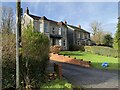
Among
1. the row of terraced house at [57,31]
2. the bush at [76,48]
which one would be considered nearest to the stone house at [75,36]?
the row of terraced house at [57,31]

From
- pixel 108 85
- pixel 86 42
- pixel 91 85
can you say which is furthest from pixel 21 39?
pixel 86 42

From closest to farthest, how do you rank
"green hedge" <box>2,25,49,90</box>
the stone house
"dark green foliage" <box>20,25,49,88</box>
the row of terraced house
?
"green hedge" <box>2,25,49,90</box> → "dark green foliage" <box>20,25,49,88</box> → the row of terraced house → the stone house

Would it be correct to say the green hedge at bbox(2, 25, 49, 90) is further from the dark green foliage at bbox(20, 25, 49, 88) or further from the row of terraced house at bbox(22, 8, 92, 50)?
the row of terraced house at bbox(22, 8, 92, 50)

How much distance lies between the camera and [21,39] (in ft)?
29.1

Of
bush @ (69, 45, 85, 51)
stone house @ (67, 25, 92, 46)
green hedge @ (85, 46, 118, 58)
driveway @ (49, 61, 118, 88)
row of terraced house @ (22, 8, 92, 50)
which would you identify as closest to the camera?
driveway @ (49, 61, 118, 88)

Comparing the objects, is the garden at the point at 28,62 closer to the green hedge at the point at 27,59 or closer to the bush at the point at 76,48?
the green hedge at the point at 27,59

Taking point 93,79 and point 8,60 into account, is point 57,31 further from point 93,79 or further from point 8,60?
point 8,60

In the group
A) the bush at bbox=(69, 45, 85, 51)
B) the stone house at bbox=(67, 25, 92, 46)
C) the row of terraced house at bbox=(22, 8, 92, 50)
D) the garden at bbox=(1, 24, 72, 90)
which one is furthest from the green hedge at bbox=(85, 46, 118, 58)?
the garden at bbox=(1, 24, 72, 90)

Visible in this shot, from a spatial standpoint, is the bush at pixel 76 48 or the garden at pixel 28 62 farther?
the bush at pixel 76 48

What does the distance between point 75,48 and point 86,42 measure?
12.2m

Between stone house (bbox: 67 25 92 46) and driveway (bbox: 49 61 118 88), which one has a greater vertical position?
stone house (bbox: 67 25 92 46)

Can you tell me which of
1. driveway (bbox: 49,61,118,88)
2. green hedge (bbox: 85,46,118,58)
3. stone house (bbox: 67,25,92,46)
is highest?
stone house (bbox: 67,25,92,46)

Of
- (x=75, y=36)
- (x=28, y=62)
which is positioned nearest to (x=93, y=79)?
(x=28, y=62)

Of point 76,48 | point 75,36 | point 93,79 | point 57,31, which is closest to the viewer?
point 93,79
